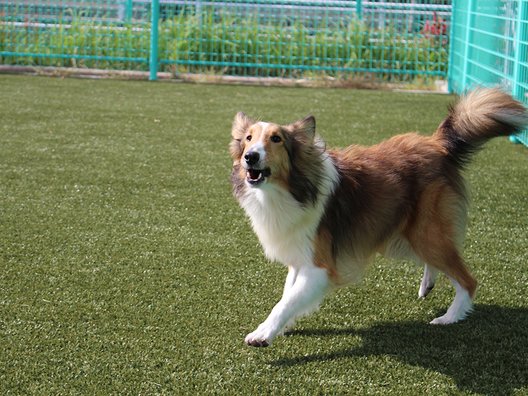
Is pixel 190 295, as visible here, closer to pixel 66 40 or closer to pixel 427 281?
pixel 427 281

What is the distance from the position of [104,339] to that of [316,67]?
30.5 feet

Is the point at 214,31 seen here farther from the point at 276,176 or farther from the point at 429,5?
the point at 276,176

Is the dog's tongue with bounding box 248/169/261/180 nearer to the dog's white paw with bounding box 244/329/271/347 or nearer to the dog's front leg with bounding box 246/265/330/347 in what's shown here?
the dog's front leg with bounding box 246/265/330/347

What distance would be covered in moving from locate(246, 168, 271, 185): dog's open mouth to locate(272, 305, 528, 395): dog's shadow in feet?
2.42

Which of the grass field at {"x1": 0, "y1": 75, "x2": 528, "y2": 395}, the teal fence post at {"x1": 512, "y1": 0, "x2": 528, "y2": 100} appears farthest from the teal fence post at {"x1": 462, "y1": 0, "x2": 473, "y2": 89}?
the grass field at {"x1": 0, "y1": 75, "x2": 528, "y2": 395}

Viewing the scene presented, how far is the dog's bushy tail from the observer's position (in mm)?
4098

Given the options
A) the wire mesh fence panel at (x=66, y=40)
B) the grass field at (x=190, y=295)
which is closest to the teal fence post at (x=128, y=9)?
the wire mesh fence panel at (x=66, y=40)

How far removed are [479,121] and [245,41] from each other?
8919 mm

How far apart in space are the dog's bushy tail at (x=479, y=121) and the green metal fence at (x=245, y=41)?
8.25 metres

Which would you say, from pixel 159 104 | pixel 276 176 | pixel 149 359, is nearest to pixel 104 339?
pixel 149 359

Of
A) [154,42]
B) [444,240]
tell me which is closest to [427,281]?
[444,240]

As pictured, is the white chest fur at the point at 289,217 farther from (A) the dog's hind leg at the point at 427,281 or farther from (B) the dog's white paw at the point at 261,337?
(A) the dog's hind leg at the point at 427,281

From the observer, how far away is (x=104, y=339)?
3.58m

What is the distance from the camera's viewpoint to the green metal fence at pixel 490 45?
26.9ft
